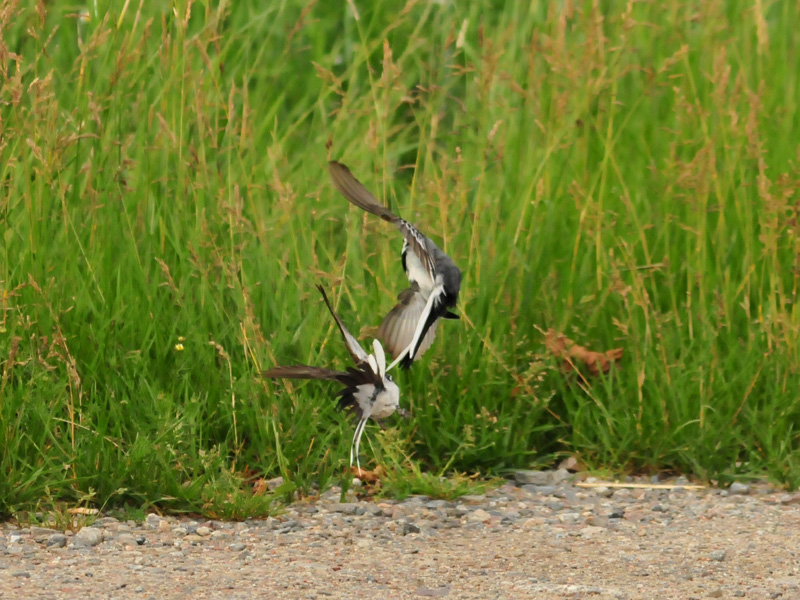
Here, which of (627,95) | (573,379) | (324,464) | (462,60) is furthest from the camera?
(462,60)

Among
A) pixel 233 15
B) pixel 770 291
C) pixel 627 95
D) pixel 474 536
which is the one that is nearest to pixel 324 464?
pixel 474 536

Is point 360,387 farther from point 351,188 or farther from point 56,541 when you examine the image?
point 56,541

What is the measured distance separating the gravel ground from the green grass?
16cm

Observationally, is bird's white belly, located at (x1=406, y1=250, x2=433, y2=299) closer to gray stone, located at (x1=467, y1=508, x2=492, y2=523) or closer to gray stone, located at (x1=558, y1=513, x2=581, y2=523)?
gray stone, located at (x1=467, y1=508, x2=492, y2=523)

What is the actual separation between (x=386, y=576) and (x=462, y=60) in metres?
3.93

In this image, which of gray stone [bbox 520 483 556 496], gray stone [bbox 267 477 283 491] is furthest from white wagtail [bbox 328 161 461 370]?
gray stone [bbox 520 483 556 496]

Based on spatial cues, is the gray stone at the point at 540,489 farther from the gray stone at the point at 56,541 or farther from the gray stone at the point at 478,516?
the gray stone at the point at 56,541

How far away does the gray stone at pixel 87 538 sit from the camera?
3.30m

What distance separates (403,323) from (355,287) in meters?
0.96

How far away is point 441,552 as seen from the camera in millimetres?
3396

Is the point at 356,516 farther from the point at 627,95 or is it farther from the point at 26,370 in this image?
the point at 627,95

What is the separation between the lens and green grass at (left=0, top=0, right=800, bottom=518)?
12.3 ft

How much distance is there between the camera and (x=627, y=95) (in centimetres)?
560

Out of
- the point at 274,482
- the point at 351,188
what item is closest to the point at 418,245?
the point at 351,188
